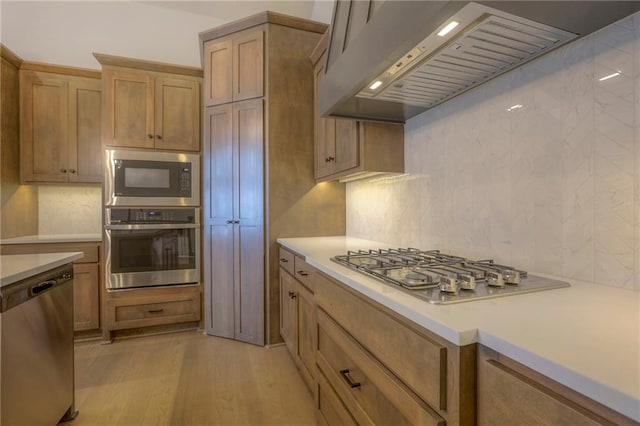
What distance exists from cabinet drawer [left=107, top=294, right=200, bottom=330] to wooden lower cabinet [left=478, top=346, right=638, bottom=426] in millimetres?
2782

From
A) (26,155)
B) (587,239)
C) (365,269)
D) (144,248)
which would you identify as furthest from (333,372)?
(26,155)

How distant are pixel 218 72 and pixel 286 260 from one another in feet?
5.58

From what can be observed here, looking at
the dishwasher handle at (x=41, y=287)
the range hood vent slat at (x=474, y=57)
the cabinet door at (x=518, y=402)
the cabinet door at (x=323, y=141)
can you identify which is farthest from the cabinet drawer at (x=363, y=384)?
the dishwasher handle at (x=41, y=287)

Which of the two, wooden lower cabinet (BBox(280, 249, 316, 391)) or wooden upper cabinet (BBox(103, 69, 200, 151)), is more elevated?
wooden upper cabinet (BBox(103, 69, 200, 151))

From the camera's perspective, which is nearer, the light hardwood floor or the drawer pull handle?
the drawer pull handle

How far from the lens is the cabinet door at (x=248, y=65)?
8.25 ft

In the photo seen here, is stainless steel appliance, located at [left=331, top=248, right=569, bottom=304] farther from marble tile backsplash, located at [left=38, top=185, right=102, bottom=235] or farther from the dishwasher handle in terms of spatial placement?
marble tile backsplash, located at [left=38, top=185, right=102, bottom=235]

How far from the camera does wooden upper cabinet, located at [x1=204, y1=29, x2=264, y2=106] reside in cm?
252

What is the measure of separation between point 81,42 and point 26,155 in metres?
1.22

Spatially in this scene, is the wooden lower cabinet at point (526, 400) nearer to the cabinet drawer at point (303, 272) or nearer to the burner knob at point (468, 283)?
the burner knob at point (468, 283)

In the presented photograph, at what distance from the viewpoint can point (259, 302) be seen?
253 centimetres

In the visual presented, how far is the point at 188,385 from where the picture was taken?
202cm

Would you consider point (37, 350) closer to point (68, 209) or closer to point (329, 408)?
point (329, 408)

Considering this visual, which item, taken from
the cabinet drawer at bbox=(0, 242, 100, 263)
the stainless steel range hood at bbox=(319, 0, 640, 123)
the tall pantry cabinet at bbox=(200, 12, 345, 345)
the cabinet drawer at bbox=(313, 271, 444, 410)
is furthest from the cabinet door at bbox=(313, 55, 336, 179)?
the cabinet drawer at bbox=(0, 242, 100, 263)
